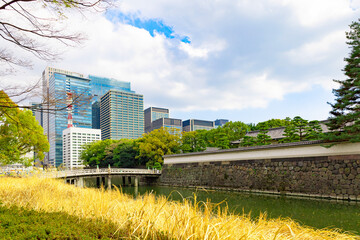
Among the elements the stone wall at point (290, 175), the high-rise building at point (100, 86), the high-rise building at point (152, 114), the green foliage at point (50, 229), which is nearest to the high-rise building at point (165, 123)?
the high-rise building at point (152, 114)

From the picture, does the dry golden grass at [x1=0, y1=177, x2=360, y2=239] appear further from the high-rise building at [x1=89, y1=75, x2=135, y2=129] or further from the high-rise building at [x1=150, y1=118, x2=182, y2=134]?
the high-rise building at [x1=89, y1=75, x2=135, y2=129]

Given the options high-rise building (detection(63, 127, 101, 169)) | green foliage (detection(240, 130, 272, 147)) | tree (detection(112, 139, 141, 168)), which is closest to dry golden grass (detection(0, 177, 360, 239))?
green foliage (detection(240, 130, 272, 147))

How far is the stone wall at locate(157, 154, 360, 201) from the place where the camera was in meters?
14.2

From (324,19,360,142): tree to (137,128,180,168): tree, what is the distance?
21.7 m

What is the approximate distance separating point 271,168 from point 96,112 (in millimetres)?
134534

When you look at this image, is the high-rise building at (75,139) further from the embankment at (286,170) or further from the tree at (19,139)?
the tree at (19,139)

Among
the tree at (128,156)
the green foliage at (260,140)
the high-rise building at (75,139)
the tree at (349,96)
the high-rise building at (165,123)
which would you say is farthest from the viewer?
the high-rise building at (165,123)

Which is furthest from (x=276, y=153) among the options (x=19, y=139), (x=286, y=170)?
(x=19, y=139)

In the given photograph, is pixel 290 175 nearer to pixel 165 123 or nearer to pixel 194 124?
pixel 165 123

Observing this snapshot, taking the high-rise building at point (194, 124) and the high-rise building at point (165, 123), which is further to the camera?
the high-rise building at point (194, 124)

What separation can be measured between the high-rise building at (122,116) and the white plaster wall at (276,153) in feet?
339

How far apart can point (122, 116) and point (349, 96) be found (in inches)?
4762

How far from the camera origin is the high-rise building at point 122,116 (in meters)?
126

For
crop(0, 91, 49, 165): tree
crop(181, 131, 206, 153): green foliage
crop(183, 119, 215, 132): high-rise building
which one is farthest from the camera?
crop(183, 119, 215, 132): high-rise building
